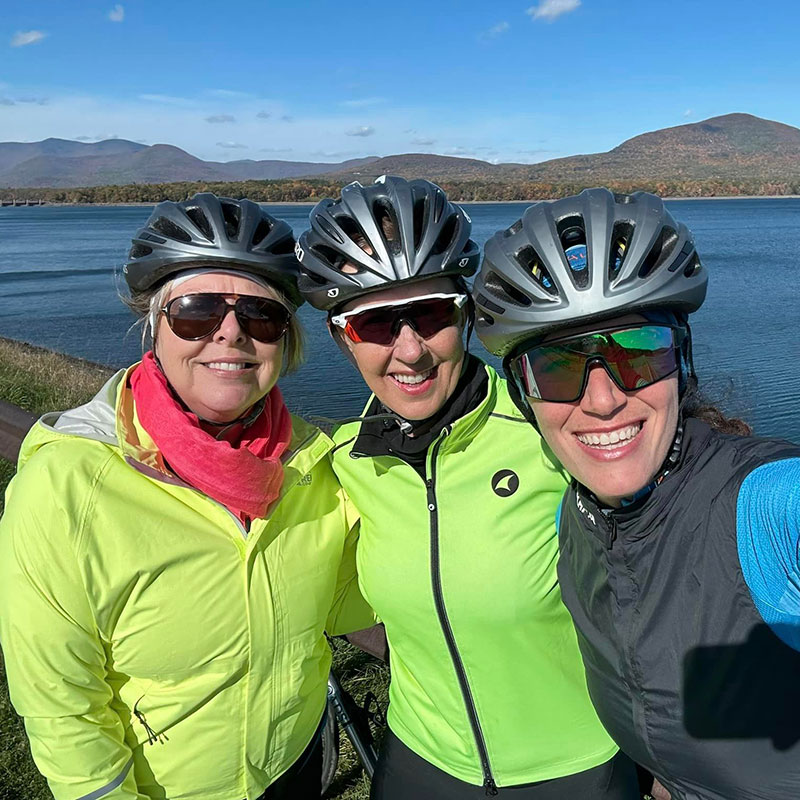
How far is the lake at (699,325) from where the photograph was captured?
592 inches

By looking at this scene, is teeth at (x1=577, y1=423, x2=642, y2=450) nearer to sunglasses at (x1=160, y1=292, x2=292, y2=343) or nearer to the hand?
sunglasses at (x1=160, y1=292, x2=292, y2=343)

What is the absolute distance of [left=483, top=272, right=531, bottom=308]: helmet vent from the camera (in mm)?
2189

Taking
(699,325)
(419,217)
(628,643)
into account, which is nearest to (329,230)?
(419,217)

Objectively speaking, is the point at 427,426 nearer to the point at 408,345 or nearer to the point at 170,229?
the point at 408,345

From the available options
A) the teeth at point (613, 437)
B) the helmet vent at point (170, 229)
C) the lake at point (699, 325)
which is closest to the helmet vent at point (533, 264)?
the teeth at point (613, 437)

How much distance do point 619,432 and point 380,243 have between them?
1157 millimetres

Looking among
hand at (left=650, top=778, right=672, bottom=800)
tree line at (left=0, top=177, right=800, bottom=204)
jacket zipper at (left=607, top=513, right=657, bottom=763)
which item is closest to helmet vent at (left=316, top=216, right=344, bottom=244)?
jacket zipper at (left=607, top=513, right=657, bottom=763)

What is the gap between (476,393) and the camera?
2678mm

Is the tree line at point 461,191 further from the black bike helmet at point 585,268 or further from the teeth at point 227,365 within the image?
the black bike helmet at point 585,268

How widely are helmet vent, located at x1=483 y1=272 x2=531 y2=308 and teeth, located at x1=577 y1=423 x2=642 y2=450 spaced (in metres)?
0.45

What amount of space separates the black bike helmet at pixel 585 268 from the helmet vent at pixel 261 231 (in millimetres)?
936

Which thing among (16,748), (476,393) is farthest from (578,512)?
(16,748)

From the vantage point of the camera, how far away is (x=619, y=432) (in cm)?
204

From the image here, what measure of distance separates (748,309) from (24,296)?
96.9 ft
